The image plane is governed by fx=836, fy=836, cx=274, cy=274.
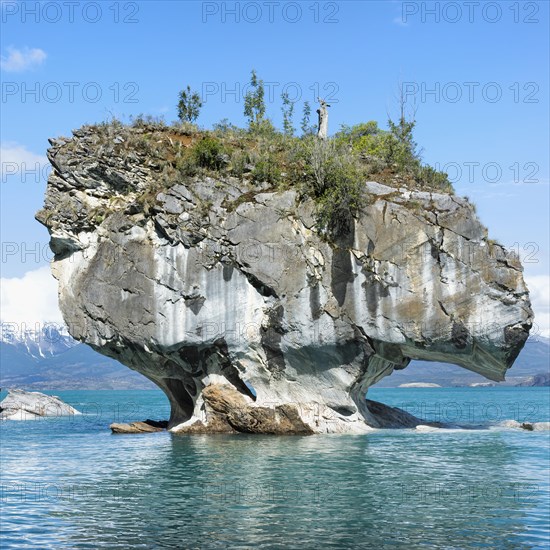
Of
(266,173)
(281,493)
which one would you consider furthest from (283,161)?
(281,493)

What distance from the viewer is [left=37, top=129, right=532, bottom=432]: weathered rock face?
3064 cm

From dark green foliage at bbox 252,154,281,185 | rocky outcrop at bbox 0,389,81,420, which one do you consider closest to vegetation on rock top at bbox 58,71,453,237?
dark green foliage at bbox 252,154,281,185

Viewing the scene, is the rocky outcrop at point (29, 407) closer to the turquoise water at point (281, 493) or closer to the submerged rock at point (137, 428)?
the submerged rock at point (137, 428)

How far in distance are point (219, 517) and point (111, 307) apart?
17444mm

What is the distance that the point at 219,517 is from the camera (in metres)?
16.4

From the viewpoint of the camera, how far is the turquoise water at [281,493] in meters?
14.8

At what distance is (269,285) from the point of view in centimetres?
3189

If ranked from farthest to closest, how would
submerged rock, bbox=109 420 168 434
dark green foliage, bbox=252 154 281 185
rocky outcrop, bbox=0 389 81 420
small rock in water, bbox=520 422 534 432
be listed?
rocky outcrop, bbox=0 389 81 420 < submerged rock, bbox=109 420 168 434 < small rock in water, bbox=520 422 534 432 < dark green foliage, bbox=252 154 281 185

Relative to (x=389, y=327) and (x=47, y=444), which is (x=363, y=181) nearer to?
(x=389, y=327)

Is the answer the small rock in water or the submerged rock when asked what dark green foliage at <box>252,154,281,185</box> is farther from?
the small rock in water

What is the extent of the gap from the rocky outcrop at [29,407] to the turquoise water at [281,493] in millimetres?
21790

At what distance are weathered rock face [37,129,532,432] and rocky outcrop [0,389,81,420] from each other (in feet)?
66.8

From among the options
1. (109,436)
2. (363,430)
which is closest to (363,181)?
(363,430)

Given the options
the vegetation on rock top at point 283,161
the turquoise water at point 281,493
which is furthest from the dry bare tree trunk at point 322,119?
the turquoise water at point 281,493
